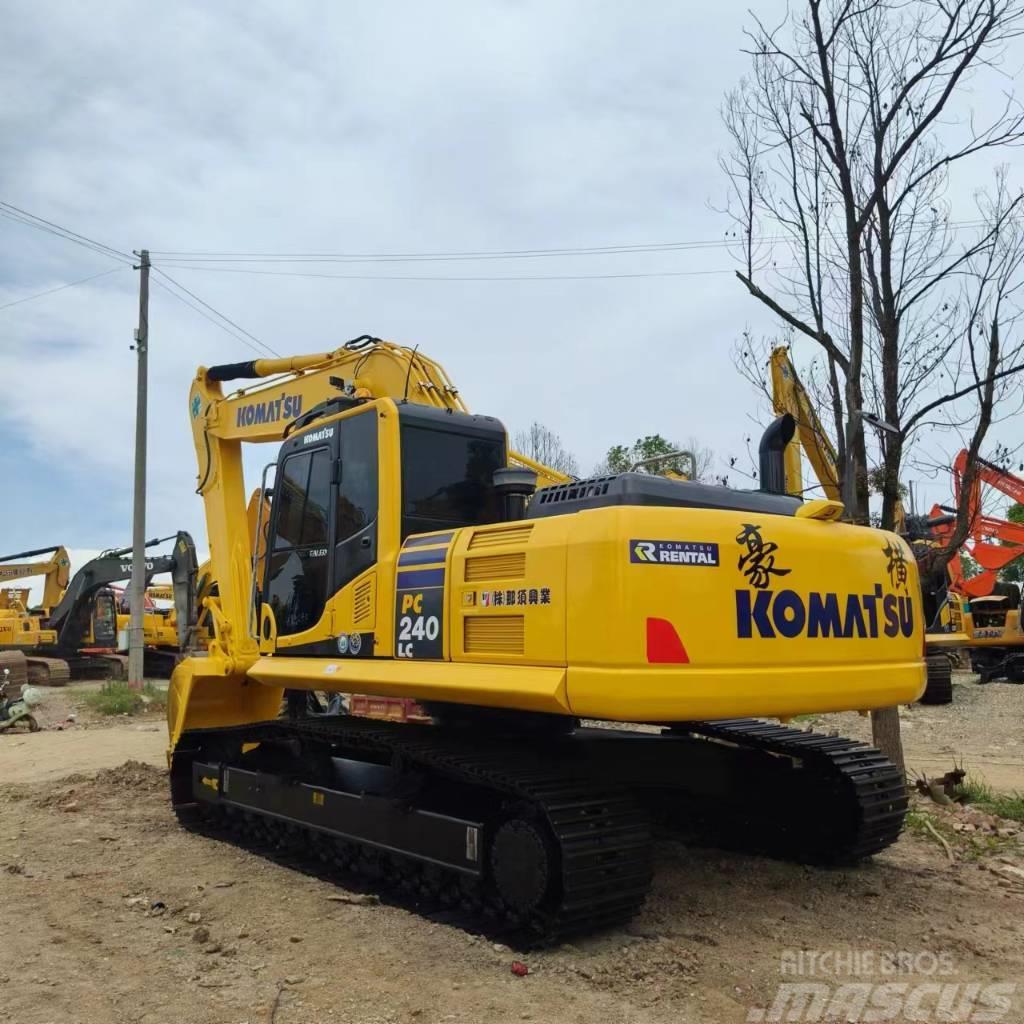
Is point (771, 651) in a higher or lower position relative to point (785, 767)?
higher

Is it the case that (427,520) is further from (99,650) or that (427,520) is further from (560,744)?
(99,650)

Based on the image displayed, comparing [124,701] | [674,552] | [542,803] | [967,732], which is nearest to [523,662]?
[542,803]

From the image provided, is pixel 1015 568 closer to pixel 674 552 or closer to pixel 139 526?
pixel 139 526

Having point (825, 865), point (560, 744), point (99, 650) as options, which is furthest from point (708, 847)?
point (99, 650)

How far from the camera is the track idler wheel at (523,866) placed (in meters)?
4.89

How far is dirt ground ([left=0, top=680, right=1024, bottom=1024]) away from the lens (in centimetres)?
428

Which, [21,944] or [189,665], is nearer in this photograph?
[21,944]

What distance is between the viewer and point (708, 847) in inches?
271

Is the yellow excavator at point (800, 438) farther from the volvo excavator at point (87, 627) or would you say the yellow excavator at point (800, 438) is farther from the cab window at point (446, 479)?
the volvo excavator at point (87, 627)

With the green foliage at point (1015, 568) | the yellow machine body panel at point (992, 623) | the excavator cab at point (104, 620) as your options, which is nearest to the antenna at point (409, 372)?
the yellow machine body panel at point (992, 623)

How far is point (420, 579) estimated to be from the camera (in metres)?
5.66

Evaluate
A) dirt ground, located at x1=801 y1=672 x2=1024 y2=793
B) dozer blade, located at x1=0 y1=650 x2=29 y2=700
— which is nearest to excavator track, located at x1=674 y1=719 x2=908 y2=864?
dirt ground, located at x1=801 y1=672 x2=1024 y2=793

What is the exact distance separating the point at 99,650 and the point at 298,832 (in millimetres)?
20336

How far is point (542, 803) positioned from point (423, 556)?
1512mm
